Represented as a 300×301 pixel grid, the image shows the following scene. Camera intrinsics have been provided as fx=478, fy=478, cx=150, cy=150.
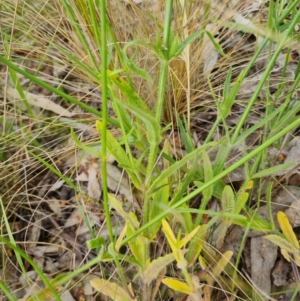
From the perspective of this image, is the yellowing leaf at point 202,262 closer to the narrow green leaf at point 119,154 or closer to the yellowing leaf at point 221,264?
the yellowing leaf at point 221,264

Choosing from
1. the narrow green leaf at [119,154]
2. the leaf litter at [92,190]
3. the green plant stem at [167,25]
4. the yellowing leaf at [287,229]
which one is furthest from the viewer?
the leaf litter at [92,190]

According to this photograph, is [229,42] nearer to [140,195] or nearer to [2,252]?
[140,195]

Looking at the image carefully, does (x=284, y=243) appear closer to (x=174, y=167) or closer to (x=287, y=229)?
(x=287, y=229)

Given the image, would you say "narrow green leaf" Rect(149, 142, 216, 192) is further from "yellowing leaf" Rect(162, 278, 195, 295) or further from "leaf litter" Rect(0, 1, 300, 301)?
"leaf litter" Rect(0, 1, 300, 301)

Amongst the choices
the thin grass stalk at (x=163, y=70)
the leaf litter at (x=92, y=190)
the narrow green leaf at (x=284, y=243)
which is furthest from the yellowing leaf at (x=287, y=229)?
the thin grass stalk at (x=163, y=70)

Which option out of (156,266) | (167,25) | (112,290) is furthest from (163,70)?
(112,290)
